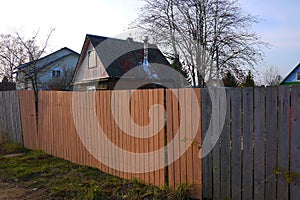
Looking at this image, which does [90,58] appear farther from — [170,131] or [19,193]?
[170,131]

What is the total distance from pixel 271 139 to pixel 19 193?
3825 mm

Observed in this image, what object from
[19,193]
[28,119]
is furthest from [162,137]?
[28,119]

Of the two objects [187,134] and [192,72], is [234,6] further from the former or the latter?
[187,134]

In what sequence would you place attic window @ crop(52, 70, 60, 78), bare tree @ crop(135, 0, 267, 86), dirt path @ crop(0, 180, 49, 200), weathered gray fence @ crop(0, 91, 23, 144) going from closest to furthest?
dirt path @ crop(0, 180, 49, 200)
weathered gray fence @ crop(0, 91, 23, 144)
bare tree @ crop(135, 0, 267, 86)
attic window @ crop(52, 70, 60, 78)

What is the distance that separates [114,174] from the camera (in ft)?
14.1

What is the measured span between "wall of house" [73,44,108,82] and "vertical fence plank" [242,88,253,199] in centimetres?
1213

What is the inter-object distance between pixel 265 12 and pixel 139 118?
7.08m

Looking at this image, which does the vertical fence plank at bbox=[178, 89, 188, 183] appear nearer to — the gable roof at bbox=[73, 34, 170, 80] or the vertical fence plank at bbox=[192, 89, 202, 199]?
the vertical fence plank at bbox=[192, 89, 202, 199]

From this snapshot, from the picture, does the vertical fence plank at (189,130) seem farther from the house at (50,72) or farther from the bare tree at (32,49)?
the bare tree at (32,49)

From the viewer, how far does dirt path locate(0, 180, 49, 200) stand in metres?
3.52

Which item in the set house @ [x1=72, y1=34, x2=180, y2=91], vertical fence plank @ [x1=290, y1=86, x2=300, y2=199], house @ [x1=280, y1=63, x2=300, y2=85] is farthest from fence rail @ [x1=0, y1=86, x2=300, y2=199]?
house @ [x1=280, y1=63, x2=300, y2=85]

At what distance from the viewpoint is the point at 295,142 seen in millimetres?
2381

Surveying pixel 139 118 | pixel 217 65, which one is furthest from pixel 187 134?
pixel 217 65

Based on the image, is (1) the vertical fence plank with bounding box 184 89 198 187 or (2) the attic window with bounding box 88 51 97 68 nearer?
(1) the vertical fence plank with bounding box 184 89 198 187
